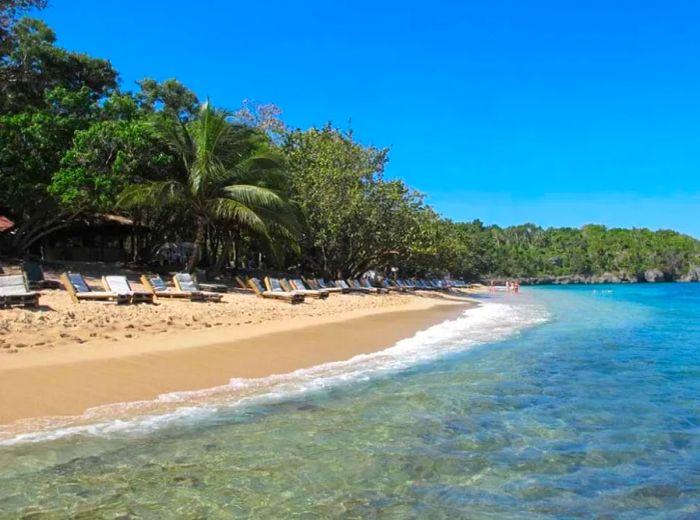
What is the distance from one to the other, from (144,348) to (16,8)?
56.7 ft

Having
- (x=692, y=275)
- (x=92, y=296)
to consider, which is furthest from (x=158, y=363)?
(x=692, y=275)

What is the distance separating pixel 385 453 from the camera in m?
5.37

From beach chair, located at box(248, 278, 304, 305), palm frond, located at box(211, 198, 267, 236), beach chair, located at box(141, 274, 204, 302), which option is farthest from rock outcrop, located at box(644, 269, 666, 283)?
beach chair, located at box(141, 274, 204, 302)

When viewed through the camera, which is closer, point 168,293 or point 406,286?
point 168,293

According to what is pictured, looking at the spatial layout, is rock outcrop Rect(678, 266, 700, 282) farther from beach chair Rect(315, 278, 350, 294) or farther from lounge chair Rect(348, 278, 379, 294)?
beach chair Rect(315, 278, 350, 294)

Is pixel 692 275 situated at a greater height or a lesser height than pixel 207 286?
greater

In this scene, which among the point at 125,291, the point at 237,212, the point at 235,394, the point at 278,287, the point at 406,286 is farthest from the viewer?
the point at 406,286

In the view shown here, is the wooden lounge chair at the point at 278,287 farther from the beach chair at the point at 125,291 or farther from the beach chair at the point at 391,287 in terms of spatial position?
the beach chair at the point at 391,287

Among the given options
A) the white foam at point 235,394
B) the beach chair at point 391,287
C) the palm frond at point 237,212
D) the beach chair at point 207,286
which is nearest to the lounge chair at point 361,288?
the beach chair at point 391,287

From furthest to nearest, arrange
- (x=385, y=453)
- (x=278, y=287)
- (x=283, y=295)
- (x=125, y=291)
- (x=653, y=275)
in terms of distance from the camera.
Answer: (x=653, y=275)
(x=278, y=287)
(x=283, y=295)
(x=125, y=291)
(x=385, y=453)

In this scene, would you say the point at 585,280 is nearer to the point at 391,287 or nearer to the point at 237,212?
the point at 391,287

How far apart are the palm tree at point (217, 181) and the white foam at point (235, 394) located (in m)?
10.2

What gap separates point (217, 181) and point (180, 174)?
1.97 m

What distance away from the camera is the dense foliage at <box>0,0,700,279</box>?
19703mm
